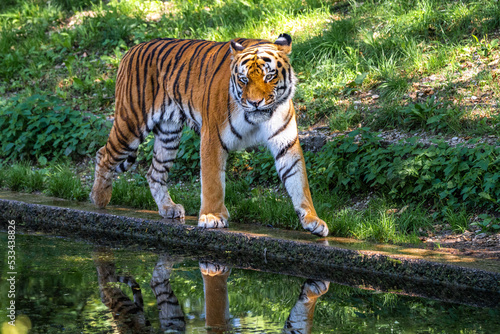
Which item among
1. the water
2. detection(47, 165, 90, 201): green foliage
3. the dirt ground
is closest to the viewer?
the water

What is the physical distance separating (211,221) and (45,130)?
412 centimetres

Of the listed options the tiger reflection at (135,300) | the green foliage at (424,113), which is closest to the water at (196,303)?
the tiger reflection at (135,300)

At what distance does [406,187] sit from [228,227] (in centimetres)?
165

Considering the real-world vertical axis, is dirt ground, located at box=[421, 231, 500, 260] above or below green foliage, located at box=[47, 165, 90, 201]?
below

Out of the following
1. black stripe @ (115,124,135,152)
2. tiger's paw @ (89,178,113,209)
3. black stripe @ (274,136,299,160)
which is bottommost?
tiger's paw @ (89,178,113,209)

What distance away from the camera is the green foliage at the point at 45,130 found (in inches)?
289

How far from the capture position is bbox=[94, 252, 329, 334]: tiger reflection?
2812 mm

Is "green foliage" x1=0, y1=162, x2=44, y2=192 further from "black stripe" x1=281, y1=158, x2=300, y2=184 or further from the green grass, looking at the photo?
"black stripe" x1=281, y1=158, x2=300, y2=184

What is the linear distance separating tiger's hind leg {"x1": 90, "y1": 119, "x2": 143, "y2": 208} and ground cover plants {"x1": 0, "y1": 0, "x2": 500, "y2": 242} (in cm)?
38

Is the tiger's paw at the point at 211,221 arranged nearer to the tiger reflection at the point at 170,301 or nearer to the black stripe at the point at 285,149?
the tiger reflection at the point at 170,301

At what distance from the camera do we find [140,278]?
371 centimetres

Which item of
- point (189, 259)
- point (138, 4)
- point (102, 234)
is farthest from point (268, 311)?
point (138, 4)

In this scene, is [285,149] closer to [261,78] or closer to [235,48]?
[261,78]

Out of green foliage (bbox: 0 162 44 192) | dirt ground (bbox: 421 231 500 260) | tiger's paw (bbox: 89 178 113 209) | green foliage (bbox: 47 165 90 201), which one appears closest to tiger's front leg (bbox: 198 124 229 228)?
tiger's paw (bbox: 89 178 113 209)
